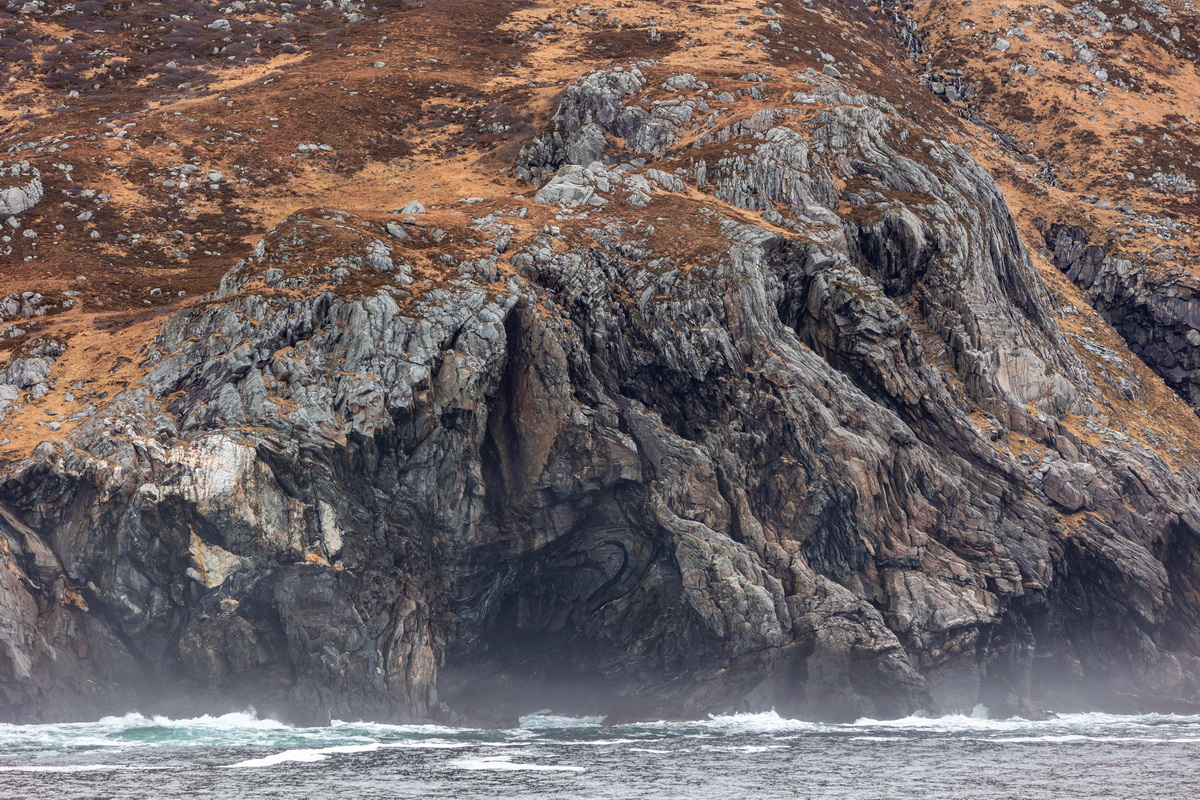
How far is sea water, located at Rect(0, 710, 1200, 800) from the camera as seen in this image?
34281mm

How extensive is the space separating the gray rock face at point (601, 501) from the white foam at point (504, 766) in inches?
487

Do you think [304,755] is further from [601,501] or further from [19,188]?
[19,188]

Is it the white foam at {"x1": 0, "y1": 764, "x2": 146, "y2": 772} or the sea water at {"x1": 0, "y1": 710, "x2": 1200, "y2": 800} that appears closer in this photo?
the sea water at {"x1": 0, "y1": 710, "x2": 1200, "y2": 800}

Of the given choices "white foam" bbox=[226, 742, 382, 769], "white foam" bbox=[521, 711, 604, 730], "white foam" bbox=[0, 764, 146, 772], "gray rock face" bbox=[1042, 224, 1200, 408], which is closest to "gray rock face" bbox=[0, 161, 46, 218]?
"white foam" bbox=[0, 764, 146, 772]

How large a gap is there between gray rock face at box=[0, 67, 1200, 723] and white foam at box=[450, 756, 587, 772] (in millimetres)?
12370

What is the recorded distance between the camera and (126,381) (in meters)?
54.2

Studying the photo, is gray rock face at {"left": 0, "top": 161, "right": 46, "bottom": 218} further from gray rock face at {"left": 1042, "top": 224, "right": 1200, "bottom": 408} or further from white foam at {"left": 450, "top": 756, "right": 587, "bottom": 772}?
A: gray rock face at {"left": 1042, "top": 224, "right": 1200, "bottom": 408}

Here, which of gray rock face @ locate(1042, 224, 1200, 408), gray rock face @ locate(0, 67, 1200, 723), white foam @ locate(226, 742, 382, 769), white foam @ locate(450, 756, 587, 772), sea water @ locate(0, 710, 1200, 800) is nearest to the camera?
sea water @ locate(0, 710, 1200, 800)

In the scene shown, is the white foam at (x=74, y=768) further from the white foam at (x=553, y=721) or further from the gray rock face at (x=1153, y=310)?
the gray rock face at (x=1153, y=310)

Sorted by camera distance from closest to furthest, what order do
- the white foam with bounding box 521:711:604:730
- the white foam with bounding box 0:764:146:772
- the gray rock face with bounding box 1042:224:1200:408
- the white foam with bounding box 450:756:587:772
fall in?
the white foam with bounding box 0:764:146:772
the white foam with bounding box 450:756:587:772
the white foam with bounding box 521:711:604:730
the gray rock face with bounding box 1042:224:1200:408

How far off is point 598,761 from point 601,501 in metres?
19.4

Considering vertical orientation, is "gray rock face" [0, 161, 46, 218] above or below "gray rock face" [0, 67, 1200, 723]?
above

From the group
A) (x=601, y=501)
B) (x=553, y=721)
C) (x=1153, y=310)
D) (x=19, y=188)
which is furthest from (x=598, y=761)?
(x=1153, y=310)

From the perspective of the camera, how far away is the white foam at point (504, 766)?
39.4m
